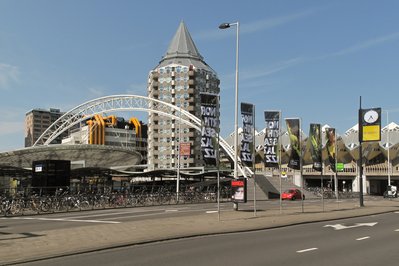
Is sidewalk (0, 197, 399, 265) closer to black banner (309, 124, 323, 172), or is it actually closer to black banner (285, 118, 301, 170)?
black banner (285, 118, 301, 170)

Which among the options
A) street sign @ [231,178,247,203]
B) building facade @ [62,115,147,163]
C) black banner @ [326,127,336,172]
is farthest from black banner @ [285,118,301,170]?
building facade @ [62,115,147,163]

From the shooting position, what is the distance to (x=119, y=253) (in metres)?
12.5

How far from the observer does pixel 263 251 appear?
12773mm

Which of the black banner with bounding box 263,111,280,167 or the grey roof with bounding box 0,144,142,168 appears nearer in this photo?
the black banner with bounding box 263,111,280,167

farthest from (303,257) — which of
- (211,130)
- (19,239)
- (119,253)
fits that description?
(211,130)

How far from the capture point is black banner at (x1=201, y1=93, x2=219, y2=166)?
25.4 metres

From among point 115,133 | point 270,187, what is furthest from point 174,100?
point 270,187

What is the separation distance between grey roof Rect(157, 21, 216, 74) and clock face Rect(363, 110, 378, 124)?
126 metres

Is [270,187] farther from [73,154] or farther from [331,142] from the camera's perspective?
[73,154]

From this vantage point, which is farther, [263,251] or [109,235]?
[109,235]

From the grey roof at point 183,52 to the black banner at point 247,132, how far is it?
133m

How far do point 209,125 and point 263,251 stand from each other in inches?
527

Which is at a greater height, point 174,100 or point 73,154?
point 174,100

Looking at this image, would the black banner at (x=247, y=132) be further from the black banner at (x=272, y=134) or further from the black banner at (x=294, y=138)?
the black banner at (x=294, y=138)
